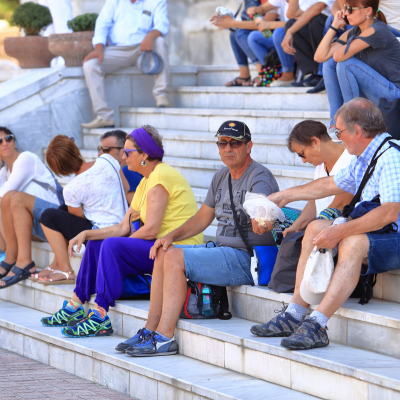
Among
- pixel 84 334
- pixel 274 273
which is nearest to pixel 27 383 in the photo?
pixel 84 334

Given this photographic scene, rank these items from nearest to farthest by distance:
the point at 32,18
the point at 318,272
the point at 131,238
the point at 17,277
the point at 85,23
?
the point at 318,272, the point at 131,238, the point at 17,277, the point at 85,23, the point at 32,18

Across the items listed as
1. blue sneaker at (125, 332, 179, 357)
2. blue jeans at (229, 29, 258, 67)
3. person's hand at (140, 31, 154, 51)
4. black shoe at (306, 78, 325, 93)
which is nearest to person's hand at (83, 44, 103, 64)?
person's hand at (140, 31, 154, 51)

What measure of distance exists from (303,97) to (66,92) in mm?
3174

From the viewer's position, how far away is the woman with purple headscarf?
17.3 feet

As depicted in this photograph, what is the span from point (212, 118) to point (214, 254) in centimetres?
372

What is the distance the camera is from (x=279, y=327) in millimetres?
4262

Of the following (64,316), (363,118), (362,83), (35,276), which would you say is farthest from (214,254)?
(35,276)

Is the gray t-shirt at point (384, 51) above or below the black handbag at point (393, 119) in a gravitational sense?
above

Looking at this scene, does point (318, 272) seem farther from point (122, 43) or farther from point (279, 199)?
point (122, 43)

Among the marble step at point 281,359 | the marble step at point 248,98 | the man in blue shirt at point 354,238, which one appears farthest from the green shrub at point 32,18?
the man in blue shirt at point 354,238

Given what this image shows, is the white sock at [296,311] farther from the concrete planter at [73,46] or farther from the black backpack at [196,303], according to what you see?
the concrete planter at [73,46]

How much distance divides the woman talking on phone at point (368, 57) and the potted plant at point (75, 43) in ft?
13.3

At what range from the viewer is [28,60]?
33.7ft

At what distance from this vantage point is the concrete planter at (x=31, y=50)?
400 inches
